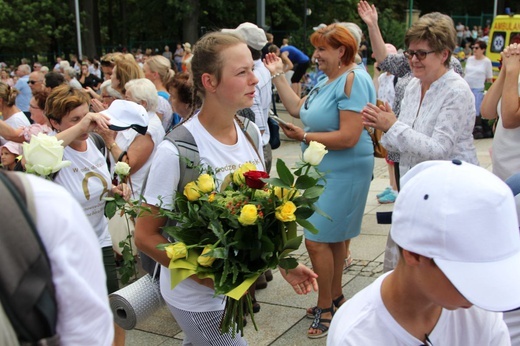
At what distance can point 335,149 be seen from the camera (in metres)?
4.34

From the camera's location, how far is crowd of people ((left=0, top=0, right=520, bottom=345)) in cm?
153

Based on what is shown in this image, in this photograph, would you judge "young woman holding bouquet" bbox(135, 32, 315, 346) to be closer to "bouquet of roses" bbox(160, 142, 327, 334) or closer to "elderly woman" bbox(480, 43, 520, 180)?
"bouquet of roses" bbox(160, 142, 327, 334)

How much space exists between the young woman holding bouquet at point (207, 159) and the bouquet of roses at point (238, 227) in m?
0.13

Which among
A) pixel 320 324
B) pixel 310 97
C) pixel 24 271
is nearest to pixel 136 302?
pixel 320 324

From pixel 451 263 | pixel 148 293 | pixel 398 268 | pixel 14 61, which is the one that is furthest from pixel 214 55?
pixel 14 61

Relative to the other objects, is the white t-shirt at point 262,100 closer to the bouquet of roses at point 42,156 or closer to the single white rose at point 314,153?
the bouquet of roses at point 42,156

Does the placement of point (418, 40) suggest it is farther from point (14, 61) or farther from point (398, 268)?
point (14, 61)

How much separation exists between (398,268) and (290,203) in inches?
31.6

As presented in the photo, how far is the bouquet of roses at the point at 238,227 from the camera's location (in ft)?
8.11

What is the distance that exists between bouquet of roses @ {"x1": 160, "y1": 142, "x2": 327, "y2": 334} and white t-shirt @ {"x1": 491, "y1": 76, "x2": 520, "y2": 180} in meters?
2.16

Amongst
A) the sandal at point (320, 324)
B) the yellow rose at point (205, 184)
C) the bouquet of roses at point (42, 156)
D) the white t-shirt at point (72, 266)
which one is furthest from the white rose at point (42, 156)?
the sandal at point (320, 324)

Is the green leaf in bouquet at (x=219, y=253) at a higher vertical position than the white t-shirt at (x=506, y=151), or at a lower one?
higher

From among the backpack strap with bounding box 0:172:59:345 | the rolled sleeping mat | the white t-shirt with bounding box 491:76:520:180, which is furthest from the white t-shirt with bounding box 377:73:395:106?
the backpack strap with bounding box 0:172:59:345

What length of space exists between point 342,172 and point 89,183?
1.78 meters
